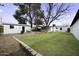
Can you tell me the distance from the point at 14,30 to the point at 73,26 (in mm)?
1156

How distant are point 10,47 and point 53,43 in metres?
0.84

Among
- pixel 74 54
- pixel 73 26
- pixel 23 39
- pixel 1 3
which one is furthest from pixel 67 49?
pixel 1 3

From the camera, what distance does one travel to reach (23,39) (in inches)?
158

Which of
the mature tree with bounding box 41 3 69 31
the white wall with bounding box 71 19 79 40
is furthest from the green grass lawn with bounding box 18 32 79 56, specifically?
the mature tree with bounding box 41 3 69 31

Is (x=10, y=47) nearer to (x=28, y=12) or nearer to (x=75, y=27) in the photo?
(x=28, y=12)

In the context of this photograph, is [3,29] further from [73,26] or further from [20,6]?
[73,26]

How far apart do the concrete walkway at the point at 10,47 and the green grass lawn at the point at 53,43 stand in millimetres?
164

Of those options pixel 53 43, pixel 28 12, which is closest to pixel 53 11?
pixel 28 12

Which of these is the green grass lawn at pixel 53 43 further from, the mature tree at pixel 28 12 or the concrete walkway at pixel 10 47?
the mature tree at pixel 28 12

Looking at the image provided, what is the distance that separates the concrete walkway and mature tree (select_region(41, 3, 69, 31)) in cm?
70

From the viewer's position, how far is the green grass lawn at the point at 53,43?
12.7ft

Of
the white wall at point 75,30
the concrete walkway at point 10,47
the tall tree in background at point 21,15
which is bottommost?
the concrete walkway at point 10,47

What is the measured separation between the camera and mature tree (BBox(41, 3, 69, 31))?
12.8ft

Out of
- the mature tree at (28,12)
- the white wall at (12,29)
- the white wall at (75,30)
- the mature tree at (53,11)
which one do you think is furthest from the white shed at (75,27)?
the white wall at (12,29)
